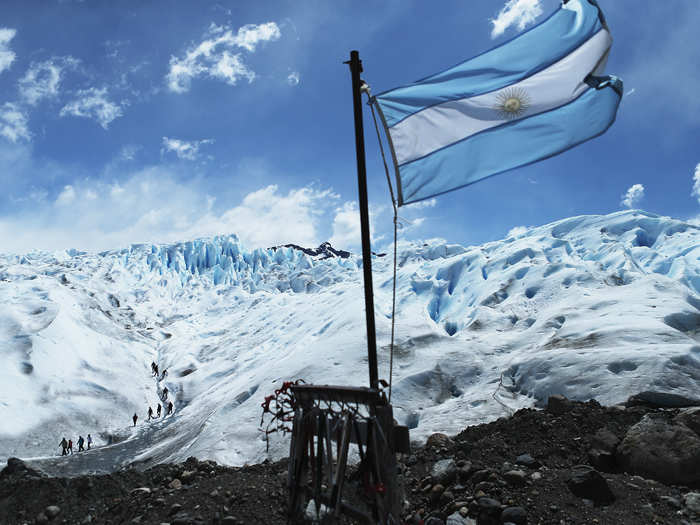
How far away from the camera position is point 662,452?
7105 mm

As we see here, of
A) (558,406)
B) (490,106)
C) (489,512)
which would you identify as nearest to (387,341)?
(558,406)

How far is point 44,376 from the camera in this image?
108 feet

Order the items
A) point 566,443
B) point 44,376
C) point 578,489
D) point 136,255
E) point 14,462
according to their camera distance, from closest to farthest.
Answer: point 578,489 → point 566,443 → point 14,462 → point 44,376 → point 136,255

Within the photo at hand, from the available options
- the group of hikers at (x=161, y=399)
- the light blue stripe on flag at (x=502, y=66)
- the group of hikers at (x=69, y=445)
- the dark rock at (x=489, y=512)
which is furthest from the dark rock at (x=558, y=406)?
the group of hikers at (x=161, y=399)

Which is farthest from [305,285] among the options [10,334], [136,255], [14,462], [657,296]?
[14,462]

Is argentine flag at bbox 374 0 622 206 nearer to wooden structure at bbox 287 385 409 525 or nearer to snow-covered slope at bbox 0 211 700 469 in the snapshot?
wooden structure at bbox 287 385 409 525

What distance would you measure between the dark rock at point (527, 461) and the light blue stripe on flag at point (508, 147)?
218 inches

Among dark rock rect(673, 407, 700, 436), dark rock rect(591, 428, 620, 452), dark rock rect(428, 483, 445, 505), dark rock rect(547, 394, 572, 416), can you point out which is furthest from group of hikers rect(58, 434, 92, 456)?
dark rock rect(673, 407, 700, 436)

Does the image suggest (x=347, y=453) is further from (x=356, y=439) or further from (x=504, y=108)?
(x=504, y=108)

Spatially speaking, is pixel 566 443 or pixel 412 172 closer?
pixel 412 172

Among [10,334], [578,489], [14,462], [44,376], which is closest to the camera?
[578,489]

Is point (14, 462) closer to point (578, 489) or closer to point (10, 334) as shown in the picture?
point (578, 489)

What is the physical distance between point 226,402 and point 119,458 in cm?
638

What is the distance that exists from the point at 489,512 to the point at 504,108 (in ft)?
18.1
